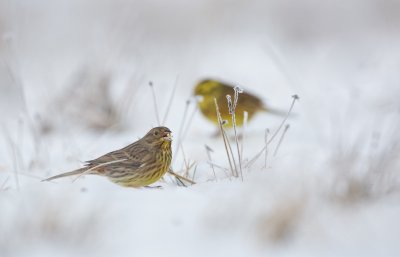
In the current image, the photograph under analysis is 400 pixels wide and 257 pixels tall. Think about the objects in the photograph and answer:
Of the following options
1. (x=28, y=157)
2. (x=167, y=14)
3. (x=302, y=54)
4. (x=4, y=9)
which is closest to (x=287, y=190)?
(x=28, y=157)

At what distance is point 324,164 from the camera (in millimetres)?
4438

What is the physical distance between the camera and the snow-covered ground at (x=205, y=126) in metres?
3.21

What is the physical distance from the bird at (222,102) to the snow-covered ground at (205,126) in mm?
240

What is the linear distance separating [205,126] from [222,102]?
0.93 metres

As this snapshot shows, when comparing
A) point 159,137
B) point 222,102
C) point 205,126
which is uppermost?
point 159,137

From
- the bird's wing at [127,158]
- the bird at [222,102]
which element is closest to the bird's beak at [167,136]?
the bird's wing at [127,158]

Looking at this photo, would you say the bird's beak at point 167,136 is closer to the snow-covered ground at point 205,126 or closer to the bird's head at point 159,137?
the bird's head at point 159,137

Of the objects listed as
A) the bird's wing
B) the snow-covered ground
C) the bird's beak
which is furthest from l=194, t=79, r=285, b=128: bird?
the bird's wing

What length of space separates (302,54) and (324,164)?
20.7 ft

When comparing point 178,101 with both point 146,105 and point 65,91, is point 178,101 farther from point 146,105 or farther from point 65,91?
point 65,91

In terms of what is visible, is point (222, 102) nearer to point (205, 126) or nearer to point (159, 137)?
point (205, 126)

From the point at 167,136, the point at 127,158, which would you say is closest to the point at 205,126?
the point at 167,136

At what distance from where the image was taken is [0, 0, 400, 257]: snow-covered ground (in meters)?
3.21

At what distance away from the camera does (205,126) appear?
7.48 meters
